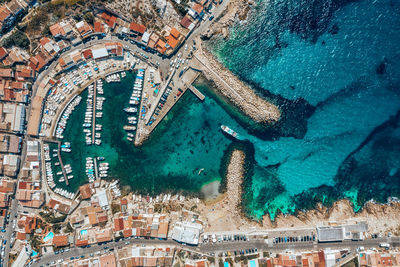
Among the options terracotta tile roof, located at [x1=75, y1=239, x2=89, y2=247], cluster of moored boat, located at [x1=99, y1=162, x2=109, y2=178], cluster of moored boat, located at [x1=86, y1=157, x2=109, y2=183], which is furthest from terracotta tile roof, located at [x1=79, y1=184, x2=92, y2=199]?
terracotta tile roof, located at [x1=75, y1=239, x2=89, y2=247]

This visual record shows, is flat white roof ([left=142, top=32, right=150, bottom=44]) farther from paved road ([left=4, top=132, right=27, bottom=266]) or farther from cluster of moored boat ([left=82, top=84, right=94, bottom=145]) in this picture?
paved road ([left=4, top=132, right=27, bottom=266])

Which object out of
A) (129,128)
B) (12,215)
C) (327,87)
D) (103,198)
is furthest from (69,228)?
(327,87)

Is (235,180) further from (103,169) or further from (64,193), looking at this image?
(64,193)

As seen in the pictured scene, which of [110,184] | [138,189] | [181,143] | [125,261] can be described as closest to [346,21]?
[181,143]

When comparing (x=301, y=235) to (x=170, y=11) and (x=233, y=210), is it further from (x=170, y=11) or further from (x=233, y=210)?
(x=170, y=11)

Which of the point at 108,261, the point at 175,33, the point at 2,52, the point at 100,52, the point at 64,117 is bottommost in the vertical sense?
the point at 108,261

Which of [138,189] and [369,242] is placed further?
[138,189]
